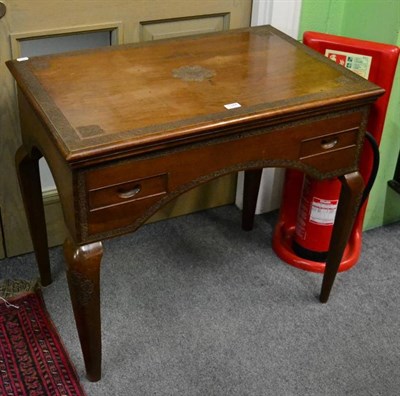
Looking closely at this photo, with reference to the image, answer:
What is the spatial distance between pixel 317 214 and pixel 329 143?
1.39 feet

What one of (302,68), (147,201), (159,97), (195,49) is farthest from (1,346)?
(302,68)

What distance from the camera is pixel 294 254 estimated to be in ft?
6.84

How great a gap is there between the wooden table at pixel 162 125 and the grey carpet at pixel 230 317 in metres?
0.19

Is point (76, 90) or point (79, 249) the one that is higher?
point (76, 90)

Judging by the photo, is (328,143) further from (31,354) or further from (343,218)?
(31,354)

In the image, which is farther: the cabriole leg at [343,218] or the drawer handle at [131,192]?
the cabriole leg at [343,218]

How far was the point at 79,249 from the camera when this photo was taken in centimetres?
138

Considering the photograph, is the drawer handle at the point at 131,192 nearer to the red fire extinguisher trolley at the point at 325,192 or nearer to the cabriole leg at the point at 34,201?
the cabriole leg at the point at 34,201

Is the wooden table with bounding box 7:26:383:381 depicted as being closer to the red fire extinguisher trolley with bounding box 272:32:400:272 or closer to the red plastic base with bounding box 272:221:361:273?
the red fire extinguisher trolley with bounding box 272:32:400:272

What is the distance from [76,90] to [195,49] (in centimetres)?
37

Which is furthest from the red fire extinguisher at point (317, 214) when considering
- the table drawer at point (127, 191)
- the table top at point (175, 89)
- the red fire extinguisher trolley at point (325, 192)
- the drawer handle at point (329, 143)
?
the table drawer at point (127, 191)

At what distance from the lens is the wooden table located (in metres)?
1.32

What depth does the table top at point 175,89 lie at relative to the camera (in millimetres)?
1320

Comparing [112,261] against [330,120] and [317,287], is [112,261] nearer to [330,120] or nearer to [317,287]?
[317,287]
